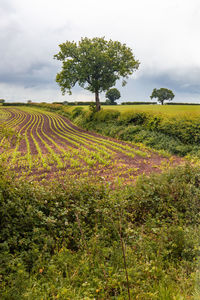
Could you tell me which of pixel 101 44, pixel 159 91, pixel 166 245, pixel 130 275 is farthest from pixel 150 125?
pixel 159 91

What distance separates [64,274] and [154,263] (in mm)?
1924

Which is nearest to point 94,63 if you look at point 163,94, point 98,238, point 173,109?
point 173,109

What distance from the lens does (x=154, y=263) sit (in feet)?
13.1

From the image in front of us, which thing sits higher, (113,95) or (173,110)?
(113,95)

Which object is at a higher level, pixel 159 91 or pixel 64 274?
pixel 159 91

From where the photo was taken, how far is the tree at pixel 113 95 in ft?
294

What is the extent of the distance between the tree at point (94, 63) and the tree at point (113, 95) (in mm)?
57000

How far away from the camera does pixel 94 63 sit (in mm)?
30766

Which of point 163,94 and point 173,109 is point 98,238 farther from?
point 163,94

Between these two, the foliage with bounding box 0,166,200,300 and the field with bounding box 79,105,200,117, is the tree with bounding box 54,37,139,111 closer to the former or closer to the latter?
the field with bounding box 79,105,200,117

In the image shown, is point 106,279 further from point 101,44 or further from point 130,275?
point 101,44

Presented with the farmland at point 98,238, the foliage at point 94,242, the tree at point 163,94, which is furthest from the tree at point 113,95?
the foliage at point 94,242

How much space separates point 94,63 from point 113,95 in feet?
205

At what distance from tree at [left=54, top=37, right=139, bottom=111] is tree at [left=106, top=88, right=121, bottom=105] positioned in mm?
57000
